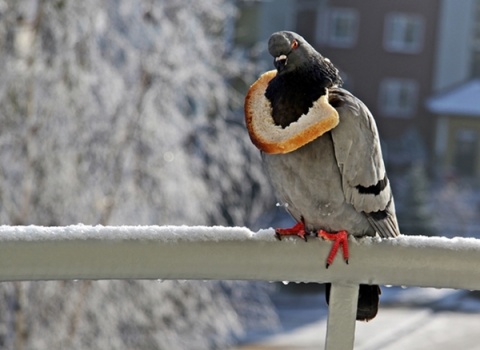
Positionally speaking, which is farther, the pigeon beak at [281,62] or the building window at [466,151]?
the building window at [466,151]

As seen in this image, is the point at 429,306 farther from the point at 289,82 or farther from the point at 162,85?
the point at 289,82

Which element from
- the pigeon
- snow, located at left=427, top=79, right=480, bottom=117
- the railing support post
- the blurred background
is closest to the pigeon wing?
the pigeon

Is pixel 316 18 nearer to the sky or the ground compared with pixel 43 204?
nearer to the ground

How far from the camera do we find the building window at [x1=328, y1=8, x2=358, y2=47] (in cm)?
1572

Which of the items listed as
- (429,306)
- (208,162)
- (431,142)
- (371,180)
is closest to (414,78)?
(431,142)

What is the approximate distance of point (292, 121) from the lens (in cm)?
123

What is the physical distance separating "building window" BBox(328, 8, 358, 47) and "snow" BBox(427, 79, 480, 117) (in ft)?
6.05

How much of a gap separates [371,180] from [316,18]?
579 inches

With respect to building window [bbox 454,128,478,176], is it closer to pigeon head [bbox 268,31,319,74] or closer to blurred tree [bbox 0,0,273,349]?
blurred tree [bbox 0,0,273,349]

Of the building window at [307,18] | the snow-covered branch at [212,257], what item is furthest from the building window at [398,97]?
the snow-covered branch at [212,257]

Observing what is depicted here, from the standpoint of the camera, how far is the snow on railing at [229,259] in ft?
3.11

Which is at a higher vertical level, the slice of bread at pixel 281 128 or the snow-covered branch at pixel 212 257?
the slice of bread at pixel 281 128

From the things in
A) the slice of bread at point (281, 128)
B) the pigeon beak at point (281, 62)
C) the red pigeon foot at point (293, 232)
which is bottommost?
the red pigeon foot at point (293, 232)

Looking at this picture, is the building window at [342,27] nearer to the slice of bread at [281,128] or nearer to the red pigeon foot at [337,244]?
the slice of bread at [281,128]
